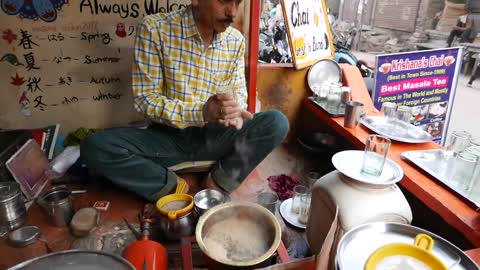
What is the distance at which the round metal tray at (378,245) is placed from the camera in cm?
92

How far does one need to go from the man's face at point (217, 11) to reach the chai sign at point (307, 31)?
1.19 metres

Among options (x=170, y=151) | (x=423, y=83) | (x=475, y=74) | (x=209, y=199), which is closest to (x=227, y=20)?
(x=170, y=151)

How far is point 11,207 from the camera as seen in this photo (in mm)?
1879

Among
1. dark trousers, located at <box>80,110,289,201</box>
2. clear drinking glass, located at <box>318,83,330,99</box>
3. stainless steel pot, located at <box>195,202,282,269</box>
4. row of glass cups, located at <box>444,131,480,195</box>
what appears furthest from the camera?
clear drinking glass, located at <box>318,83,330,99</box>

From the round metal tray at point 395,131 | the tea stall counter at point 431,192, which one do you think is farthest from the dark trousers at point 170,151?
the round metal tray at point 395,131

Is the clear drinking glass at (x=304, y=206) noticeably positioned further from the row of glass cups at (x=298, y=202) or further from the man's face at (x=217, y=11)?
the man's face at (x=217, y=11)

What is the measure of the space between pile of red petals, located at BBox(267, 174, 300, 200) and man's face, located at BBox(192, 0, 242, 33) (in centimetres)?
127

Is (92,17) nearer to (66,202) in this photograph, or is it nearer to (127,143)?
(127,143)

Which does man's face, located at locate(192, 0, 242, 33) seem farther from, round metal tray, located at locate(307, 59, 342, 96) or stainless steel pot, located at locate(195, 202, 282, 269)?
round metal tray, located at locate(307, 59, 342, 96)

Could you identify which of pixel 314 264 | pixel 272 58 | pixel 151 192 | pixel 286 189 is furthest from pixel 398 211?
pixel 272 58

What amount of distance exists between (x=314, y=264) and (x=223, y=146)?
1.24 meters

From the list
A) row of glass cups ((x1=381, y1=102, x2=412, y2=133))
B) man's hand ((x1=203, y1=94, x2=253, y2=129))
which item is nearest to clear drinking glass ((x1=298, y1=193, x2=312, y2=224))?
man's hand ((x1=203, y1=94, x2=253, y2=129))

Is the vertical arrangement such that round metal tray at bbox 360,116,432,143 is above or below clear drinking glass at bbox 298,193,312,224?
above

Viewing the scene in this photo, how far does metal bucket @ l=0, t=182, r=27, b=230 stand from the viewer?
1.85m
